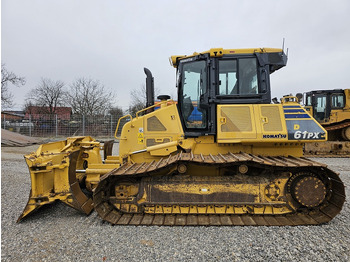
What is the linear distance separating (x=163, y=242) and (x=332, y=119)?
12333 millimetres

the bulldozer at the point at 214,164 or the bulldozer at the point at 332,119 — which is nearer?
the bulldozer at the point at 214,164

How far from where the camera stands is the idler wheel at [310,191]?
10.6ft

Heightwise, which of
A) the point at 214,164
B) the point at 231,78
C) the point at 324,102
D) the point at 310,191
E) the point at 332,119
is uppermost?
the point at 324,102

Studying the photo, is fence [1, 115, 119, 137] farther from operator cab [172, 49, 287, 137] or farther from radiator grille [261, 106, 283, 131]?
radiator grille [261, 106, 283, 131]

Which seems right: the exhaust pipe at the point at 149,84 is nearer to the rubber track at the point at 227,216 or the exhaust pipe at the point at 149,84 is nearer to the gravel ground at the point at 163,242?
the rubber track at the point at 227,216

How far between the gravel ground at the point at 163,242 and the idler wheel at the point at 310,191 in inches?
14.5

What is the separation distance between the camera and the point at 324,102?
11.6 meters

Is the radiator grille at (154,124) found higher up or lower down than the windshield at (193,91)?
lower down

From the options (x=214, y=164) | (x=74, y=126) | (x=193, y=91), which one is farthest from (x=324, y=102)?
(x=74, y=126)

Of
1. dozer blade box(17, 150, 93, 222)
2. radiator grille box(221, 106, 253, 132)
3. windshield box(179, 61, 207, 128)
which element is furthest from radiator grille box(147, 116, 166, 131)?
dozer blade box(17, 150, 93, 222)

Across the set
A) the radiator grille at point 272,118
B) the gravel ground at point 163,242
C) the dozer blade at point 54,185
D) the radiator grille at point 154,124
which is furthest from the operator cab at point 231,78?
the dozer blade at point 54,185

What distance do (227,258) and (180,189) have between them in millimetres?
1256

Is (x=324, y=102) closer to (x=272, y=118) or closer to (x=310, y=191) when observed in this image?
(x=272, y=118)

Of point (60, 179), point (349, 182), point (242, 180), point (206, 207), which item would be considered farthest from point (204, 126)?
point (349, 182)
